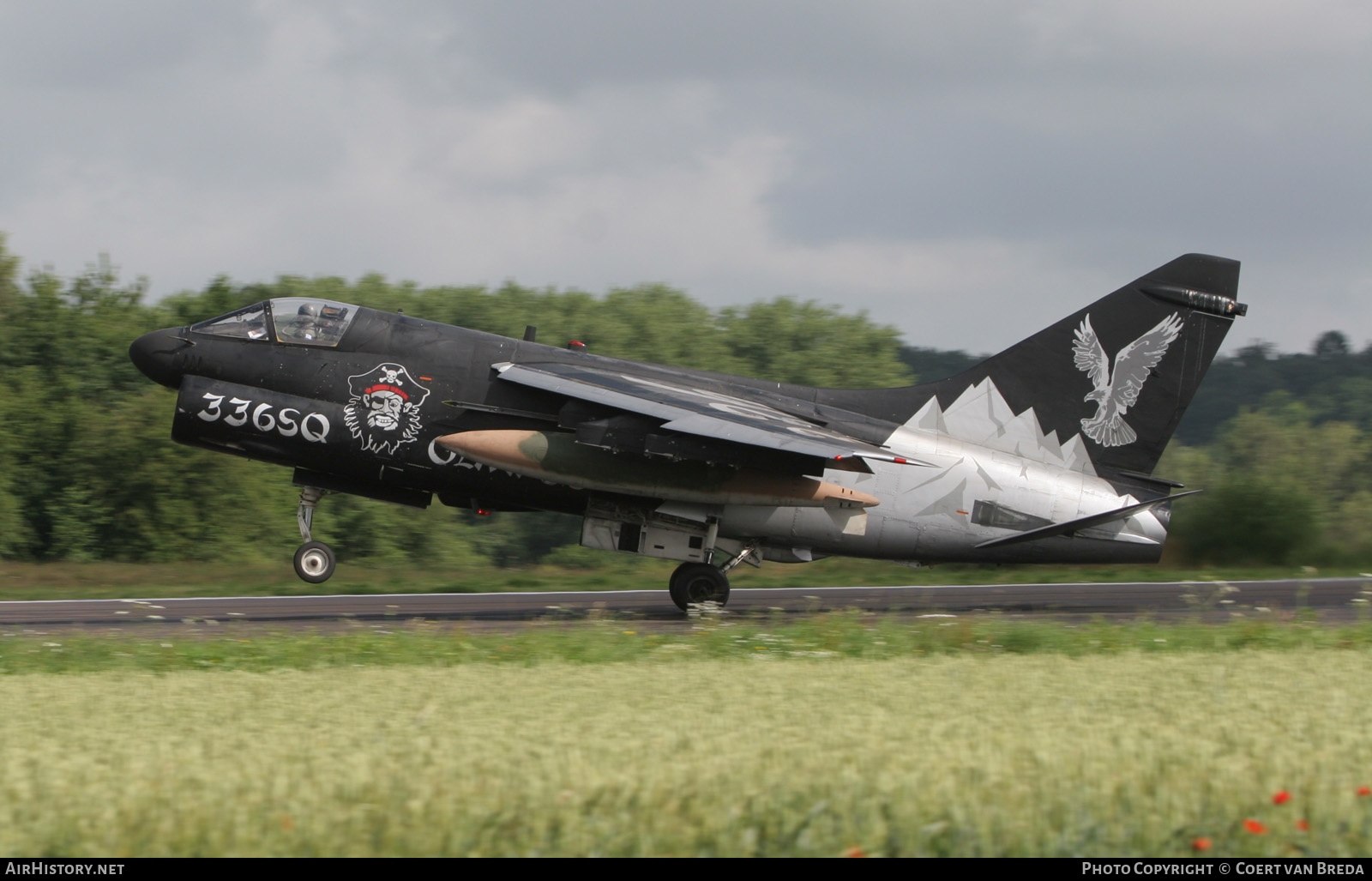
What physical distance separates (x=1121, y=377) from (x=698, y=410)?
6.61 meters

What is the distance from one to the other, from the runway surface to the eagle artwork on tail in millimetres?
2575

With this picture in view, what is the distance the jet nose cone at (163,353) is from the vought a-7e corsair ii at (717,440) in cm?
3

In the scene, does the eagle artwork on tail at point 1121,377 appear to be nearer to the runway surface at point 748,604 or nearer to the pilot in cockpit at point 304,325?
the runway surface at point 748,604

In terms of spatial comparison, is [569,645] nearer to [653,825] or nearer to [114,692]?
[114,692]

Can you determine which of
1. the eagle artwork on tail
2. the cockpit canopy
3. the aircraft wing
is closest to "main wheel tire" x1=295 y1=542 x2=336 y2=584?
the cockpit canopy

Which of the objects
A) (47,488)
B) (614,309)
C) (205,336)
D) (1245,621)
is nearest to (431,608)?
(205,336)

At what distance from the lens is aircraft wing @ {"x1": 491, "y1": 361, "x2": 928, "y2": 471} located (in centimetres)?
1354

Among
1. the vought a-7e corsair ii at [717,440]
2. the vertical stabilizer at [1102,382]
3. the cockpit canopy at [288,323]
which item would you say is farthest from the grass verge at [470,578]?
the cockpit canopy at [288,323]

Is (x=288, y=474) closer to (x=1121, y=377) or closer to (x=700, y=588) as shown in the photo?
(x=700, y=588)

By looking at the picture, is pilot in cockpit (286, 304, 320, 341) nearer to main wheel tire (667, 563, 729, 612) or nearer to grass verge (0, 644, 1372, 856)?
main wheel tire (667, 563, 729, 612)

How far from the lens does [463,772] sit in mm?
4938

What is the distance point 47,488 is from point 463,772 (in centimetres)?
2741

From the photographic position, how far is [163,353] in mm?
15727

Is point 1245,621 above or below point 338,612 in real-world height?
above
